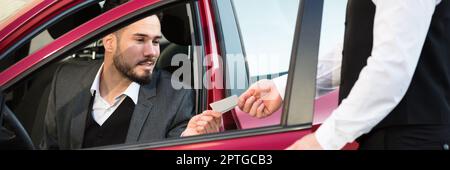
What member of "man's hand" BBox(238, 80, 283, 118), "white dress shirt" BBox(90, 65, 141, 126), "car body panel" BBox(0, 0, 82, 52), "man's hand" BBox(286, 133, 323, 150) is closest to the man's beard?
"white dress shirt" BBox(90, 65, 141, 126)

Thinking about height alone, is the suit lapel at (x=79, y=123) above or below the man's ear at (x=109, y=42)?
below

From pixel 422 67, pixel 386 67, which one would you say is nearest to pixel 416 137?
pixel 422 67

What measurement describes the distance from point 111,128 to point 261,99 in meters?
0.63

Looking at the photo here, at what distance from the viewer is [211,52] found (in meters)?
2.76

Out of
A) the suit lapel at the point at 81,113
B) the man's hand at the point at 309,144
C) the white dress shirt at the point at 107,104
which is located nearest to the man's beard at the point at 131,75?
the white dress shirt at the point at 107,104

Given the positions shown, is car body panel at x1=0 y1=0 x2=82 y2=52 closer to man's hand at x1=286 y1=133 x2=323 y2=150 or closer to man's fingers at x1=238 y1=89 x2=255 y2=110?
man's fingers at x1=238 y1=89 x2=255 y2=110

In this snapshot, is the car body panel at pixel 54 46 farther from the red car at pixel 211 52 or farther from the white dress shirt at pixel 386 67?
the white dress shirt at pixel 386 67

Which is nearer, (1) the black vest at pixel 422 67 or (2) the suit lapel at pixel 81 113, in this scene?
(1) the black vest at pixel 422 67

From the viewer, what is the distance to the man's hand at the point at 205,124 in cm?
235
